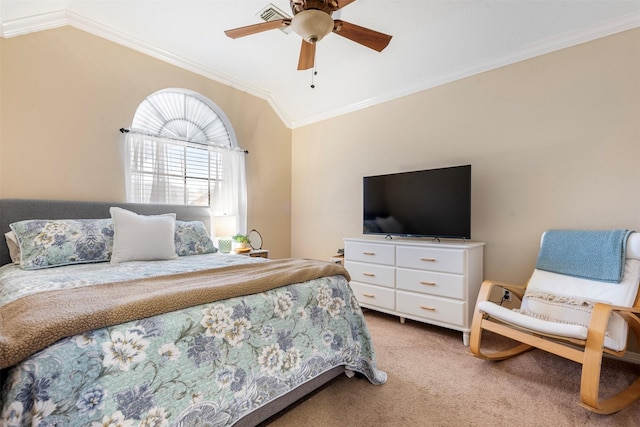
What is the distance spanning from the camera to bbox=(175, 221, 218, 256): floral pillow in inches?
103

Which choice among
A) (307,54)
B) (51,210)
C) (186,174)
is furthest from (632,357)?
(51,210)

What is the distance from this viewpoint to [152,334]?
3.51ft

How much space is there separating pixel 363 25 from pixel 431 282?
8.03 ft

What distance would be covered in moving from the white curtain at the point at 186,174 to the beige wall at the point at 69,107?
0.16m

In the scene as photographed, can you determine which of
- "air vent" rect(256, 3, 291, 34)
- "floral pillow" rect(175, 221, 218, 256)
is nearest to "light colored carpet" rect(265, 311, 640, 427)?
"floral pillow" rect(175, 221, 218, 256)

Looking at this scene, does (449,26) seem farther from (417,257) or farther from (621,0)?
(417,257)

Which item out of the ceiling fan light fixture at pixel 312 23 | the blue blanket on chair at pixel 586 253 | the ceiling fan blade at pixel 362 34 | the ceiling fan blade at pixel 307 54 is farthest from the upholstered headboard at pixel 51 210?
the blue blanket on chair at pixel 586 253

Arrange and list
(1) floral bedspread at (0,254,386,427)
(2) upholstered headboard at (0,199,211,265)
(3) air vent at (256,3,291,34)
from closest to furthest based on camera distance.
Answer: (1) floral bedspread at (0,254,386,427) → (2) upholstered headboard at (0,199,211,265) → (3) air vent at (256,3,291,34)

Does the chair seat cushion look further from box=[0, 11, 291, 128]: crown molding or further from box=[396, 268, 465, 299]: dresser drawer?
box=[0, 11, 291, 128]: crown molding

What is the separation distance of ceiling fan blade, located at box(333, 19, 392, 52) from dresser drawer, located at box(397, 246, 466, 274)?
1.75m

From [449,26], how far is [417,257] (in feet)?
6.99

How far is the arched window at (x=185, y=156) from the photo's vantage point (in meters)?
3.01

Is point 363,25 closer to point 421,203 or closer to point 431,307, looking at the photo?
point 421,203

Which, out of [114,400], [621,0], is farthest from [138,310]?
[621,0]
